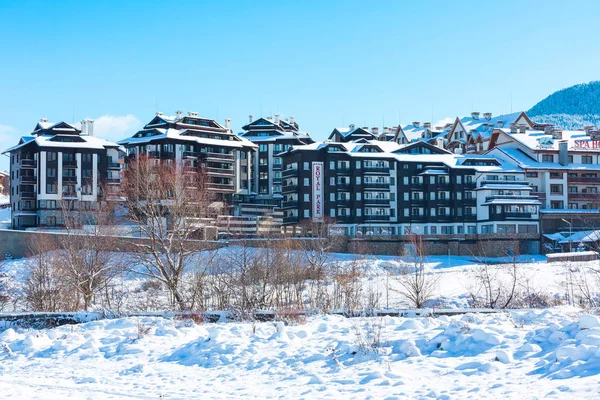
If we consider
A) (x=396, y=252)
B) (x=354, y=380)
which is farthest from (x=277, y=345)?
(x=396, y=252)

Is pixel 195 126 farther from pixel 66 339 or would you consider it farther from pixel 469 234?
pixel 66 339

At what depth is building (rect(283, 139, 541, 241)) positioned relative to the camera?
8319cm

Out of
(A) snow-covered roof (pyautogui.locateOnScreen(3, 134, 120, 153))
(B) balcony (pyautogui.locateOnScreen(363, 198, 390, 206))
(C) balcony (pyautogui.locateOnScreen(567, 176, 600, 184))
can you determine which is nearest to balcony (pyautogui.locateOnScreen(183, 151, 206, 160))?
(A) snow-covered roof (pyautogui.locateOnScreen(3, 134, 120, 153))

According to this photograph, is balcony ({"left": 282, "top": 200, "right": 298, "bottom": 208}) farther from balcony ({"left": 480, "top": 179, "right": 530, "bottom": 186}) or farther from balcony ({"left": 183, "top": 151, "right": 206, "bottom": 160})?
balcony ({"left": 480, "top": 179, "right": 530, "bottom": 186})

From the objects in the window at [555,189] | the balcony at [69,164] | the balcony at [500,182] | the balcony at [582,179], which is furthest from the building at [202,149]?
the balcony at [582,179]

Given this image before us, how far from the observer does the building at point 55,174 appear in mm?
80562

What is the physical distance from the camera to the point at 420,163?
86438 millimetres

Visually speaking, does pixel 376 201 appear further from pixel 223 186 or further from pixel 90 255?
pixel 90 255

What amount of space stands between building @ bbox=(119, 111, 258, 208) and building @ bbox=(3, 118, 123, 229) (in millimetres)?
4529

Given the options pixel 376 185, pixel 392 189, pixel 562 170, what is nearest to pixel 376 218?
pixel 376 185

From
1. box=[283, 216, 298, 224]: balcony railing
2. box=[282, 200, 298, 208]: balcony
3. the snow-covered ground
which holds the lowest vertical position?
the snow-covered ground

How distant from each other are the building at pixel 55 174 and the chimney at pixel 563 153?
5429 centimetres

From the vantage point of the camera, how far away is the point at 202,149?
8744cm

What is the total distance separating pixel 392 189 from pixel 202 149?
23938mm
